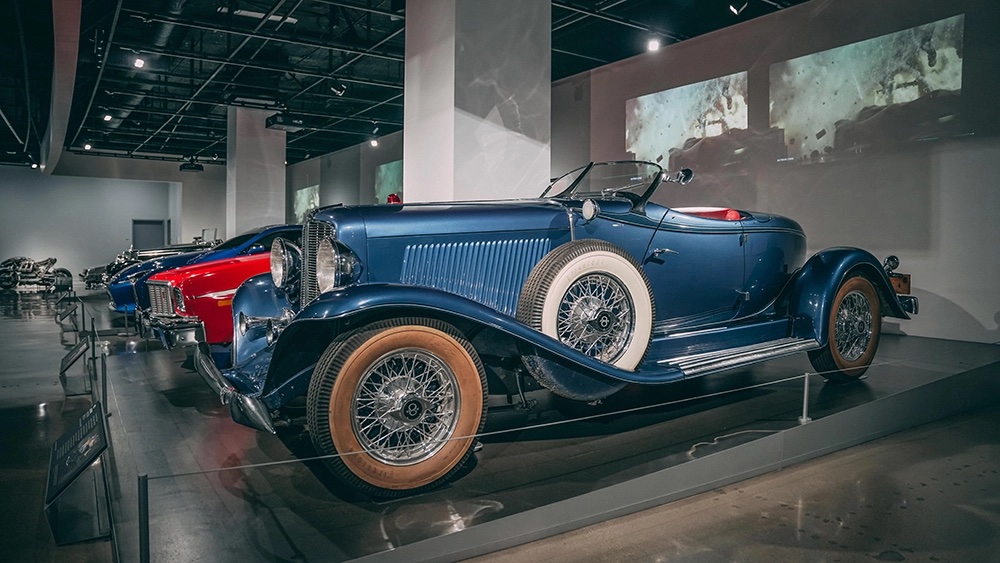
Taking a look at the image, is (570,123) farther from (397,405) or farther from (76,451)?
(76,451)

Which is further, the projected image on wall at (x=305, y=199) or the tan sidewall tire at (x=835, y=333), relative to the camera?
the projected image on wall at (x=305, y=199)

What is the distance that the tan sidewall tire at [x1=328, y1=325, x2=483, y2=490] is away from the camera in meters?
2.57

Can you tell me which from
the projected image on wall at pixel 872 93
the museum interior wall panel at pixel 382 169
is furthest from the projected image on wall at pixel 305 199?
the projected image on wall at pixel 872 93

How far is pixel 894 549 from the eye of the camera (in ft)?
8.52

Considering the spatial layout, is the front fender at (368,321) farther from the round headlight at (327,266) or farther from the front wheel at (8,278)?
the front wheel at (8,278)

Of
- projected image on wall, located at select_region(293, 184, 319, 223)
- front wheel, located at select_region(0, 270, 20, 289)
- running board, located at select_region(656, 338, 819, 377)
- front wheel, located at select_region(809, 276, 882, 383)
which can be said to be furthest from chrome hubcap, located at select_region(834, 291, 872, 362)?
projected image on wall, located at select_region(293, 184, 319, 223)

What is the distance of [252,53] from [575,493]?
1162cm

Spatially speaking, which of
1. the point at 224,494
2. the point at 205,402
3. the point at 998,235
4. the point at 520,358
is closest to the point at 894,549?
the point at 520,358

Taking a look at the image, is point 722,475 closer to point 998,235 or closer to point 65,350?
point 998,235

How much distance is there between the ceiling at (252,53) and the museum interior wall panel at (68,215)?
4.32m

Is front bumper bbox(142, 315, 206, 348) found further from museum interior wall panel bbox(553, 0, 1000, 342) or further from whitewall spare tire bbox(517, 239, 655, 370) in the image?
museum interior wall panel bbox(553, 0, 1000, 342)

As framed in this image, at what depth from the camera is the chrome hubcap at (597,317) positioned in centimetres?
326

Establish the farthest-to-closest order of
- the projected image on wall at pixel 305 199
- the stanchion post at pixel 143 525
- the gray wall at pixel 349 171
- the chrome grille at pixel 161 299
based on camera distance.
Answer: the projected image on wall at pixel 305 199 < the gray wall at pixel 349 171 < the chrome grille at pixel 161 299 < the stanchion post at pixel 143 525

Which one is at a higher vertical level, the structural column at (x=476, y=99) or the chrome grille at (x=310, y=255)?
the structural column at (x=476, y=99)
